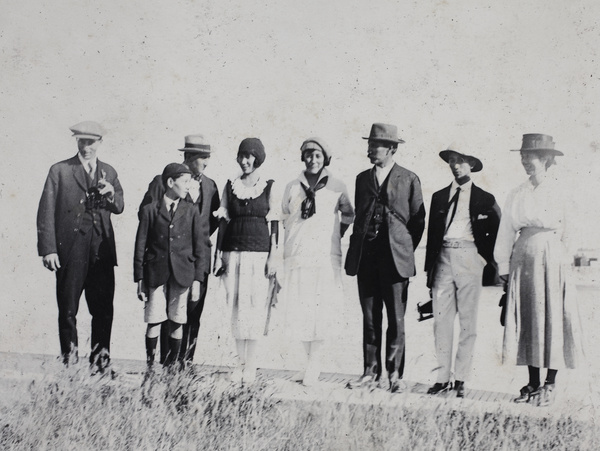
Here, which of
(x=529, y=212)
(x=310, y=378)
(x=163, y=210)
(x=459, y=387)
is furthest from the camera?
(x=163, y=210)

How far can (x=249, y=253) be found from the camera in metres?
5.86

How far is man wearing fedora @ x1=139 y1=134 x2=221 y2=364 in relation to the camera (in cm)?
595

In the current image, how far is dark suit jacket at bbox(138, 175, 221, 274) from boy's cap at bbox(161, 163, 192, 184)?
0.20 feet

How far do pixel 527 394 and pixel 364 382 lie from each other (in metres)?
1.07

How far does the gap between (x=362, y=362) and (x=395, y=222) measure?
1.05 metres

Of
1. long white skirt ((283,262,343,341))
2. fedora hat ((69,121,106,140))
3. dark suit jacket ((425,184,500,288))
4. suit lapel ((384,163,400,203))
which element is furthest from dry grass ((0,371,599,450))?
fedora hat ((69,121,106,140))

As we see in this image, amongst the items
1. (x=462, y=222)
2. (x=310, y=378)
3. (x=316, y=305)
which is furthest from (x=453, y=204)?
(x=310, y=378)

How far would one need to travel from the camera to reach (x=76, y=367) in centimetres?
600

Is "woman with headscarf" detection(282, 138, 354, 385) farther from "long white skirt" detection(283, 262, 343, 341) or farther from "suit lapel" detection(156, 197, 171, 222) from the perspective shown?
"suit lapel" detection(156, 197, 171, 222)

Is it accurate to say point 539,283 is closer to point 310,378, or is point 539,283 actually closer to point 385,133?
point 385,133

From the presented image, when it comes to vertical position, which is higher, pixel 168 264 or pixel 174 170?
pixel 174 170

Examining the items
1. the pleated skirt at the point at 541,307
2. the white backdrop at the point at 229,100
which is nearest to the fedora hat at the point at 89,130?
the white backdrop at the point at 229,100

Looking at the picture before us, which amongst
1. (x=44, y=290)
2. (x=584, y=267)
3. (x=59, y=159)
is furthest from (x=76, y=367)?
(x=584, y=267)

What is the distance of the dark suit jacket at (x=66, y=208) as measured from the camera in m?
6.16
